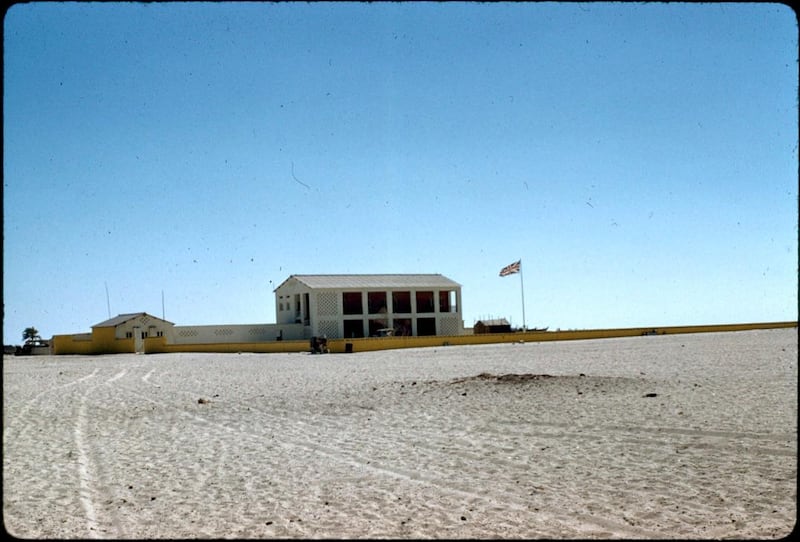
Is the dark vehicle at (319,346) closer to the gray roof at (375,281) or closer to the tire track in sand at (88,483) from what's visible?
the gray roof at (375,281)

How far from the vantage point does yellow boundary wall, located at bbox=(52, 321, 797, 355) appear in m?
36.4

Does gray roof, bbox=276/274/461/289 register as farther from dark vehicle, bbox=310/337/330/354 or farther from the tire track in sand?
the tire track in sand

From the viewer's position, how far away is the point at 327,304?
4616 cm

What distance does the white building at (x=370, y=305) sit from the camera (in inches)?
1812

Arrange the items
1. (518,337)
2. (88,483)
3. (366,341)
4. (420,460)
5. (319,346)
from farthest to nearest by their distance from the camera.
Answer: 1. (518,337)
2. (366,341)
3. (319,346)
4. (420,460)
5. (88,483)

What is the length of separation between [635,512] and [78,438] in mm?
7803

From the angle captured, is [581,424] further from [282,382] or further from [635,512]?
[282,382]

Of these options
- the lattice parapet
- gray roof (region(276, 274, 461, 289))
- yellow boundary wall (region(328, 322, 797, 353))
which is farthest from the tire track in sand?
gray roof (region(276, 274, 461, 289))

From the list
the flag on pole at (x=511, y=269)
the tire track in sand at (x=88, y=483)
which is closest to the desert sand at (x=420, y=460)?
the tire track in sand at (x=88, y=483)

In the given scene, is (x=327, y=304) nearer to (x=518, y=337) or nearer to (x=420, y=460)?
(x=518, y=337)

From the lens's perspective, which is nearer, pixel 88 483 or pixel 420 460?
pixel 88 483

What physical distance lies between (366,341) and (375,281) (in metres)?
13.5

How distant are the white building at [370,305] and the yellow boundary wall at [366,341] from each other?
6.18 meters

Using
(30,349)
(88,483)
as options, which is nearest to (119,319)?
(30,349)
